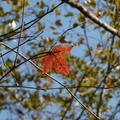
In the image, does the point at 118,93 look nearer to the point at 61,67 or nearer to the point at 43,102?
the point at 43,102

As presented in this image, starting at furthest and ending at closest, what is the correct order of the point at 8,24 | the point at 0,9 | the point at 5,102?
the point at 5,102 < the point at 8,24 < the point at 0,9

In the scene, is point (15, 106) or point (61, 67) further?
point (15, 106)

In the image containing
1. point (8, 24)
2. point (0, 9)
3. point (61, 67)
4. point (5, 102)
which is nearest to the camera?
point (61, 67)

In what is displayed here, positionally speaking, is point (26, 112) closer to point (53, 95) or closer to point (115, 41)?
point (53, 95)

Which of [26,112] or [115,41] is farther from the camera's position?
[26,112]

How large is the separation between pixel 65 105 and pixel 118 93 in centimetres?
59

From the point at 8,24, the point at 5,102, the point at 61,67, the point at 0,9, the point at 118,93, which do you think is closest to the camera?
the point at 61,67

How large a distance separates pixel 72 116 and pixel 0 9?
1302 millimetres

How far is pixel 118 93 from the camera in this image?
2787 millimetres

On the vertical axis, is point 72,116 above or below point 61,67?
above

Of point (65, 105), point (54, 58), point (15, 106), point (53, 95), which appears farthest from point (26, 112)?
point (54, 58)

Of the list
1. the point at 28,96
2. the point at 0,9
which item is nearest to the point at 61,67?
the point at 0,9

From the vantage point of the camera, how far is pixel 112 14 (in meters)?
2.46

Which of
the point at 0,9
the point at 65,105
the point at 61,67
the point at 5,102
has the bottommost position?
the point at 61,67
